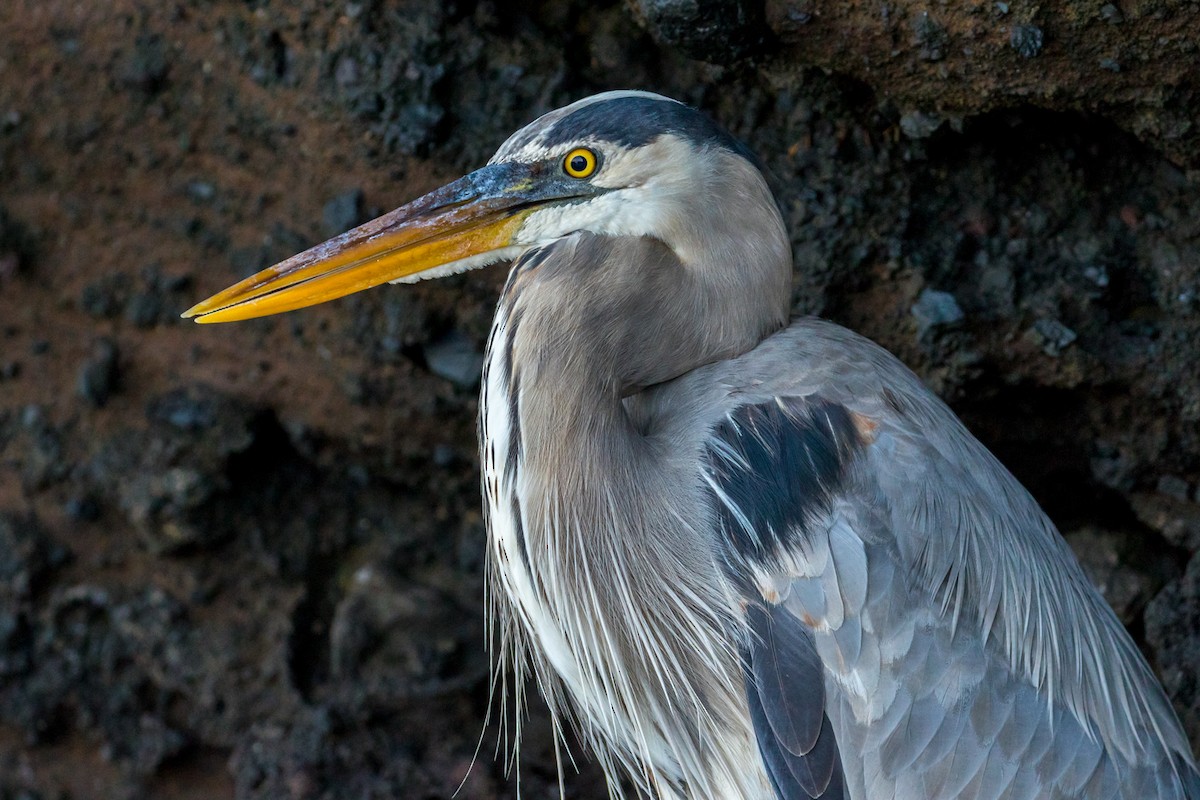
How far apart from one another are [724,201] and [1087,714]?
2.64ft

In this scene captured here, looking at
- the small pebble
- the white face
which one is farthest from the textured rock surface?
the small pebble

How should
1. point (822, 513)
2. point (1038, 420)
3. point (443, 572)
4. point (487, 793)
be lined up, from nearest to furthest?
point (822, 513) → point (1038, 420) → point (487, 793) → point (443, 572)

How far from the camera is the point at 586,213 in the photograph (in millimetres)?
1567

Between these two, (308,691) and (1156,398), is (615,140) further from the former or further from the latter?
(308,691)

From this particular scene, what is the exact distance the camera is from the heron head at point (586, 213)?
1.55 meters

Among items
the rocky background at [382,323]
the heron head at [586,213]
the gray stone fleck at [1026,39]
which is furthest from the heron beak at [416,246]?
the gray stone fleck at [1026,39]

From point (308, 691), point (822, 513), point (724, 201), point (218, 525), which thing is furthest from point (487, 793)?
point (724, 201)

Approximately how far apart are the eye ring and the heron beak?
0.04 meters

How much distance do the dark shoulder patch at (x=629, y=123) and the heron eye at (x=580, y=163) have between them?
0.06 feet

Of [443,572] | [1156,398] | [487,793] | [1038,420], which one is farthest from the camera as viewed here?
[443,572]

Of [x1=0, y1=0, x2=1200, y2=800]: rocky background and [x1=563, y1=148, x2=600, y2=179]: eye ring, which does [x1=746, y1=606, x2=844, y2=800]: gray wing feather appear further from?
[x1=0, y1=0, x2=1200, y2=800]: rocky background

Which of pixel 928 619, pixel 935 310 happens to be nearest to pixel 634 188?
pixel 928 619

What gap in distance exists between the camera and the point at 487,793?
2.44 metres

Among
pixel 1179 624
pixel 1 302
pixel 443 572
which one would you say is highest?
pixel 1179 624
